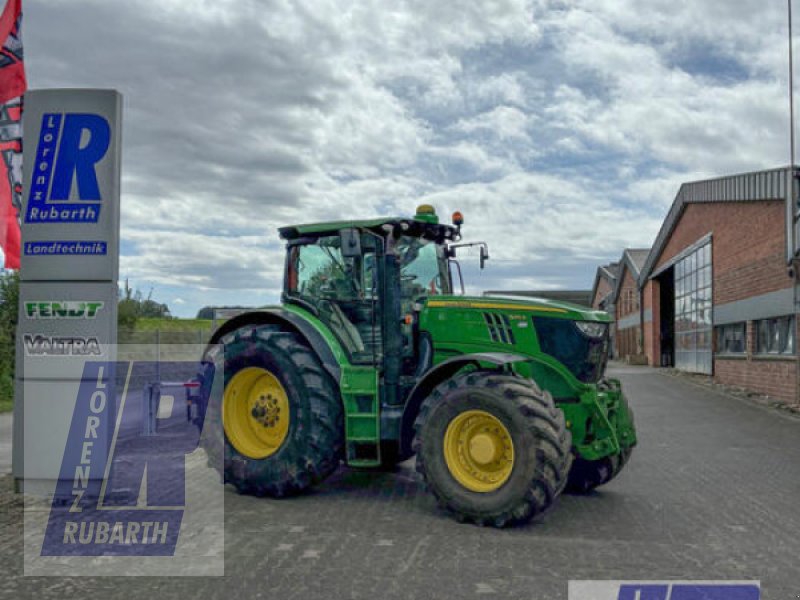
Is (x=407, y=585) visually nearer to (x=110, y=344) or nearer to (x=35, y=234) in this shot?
(x=110, y=344)

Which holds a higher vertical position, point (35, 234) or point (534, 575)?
point (35, 234)

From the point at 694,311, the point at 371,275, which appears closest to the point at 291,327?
the point at 371,275

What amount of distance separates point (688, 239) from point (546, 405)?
27084 millimetres

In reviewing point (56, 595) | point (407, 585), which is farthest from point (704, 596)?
point (56, 595)

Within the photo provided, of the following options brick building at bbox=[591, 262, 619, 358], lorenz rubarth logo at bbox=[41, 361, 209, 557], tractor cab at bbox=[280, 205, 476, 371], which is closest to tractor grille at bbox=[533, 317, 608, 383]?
tractor cab at bbox=[280, 205, 476, 371]

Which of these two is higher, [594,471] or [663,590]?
[594,471]

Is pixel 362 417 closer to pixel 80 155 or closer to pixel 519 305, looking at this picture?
pixel 519 305

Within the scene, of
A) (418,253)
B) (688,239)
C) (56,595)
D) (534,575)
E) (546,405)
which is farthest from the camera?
(688,239)

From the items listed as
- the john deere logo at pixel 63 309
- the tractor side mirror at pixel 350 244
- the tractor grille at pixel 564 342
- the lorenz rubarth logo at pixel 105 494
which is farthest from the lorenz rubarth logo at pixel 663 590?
the john deere logo at pixel 63 309

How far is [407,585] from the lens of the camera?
511 cm

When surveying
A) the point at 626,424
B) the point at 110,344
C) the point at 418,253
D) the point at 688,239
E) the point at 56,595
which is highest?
the point at 688,239

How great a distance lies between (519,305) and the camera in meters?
7.40

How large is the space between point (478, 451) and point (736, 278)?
65.5 feet

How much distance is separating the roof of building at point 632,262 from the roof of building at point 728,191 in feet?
26.6
